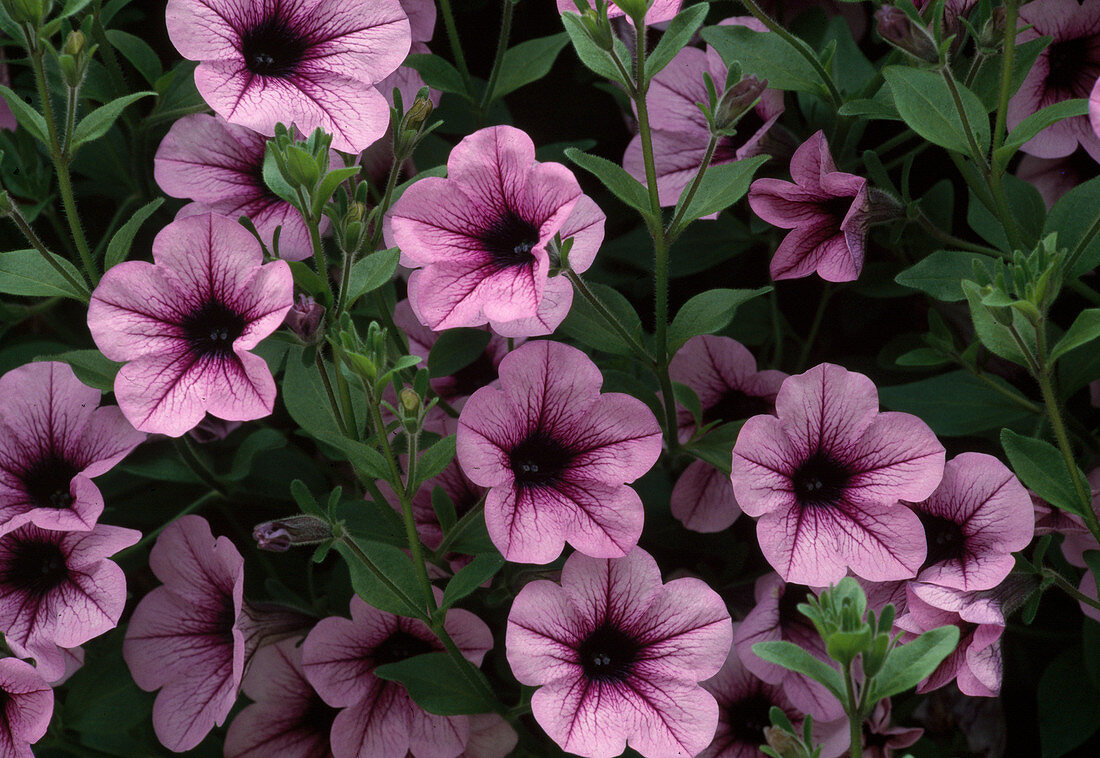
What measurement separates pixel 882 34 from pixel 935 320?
277 mm

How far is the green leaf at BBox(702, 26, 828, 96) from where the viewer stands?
0.82 m

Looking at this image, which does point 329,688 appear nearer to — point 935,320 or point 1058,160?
point 935,320

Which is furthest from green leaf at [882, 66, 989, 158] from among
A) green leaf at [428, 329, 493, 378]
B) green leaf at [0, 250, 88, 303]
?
green leaf at [0, 250, 88, 303]

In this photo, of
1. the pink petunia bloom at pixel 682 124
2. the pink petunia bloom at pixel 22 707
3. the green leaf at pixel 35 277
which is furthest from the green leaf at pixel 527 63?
the pink petunia bloom at pixel 22 707

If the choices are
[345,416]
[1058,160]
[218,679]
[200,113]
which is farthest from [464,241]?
[1058,160]

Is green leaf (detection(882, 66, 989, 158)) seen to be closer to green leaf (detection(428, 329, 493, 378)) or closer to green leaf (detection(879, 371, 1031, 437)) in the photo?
green leaf (detection(879, 371, 1031, 437))

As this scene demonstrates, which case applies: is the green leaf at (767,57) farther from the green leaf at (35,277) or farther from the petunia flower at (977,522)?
the green leaf at (35,277)

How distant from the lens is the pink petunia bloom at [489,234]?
0.67 meters

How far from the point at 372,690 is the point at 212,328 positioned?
1.07ft

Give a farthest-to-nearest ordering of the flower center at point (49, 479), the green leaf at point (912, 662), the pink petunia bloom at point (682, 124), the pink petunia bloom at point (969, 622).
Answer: the pink petunia bloom at point (682, 124) < the flower center at point (49, 479) < the pink petunia bloom at point (969, 622) < the green leaf at point (912, 662)

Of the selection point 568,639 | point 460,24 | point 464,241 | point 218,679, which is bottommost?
point 218,679

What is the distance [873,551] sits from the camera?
730 mm

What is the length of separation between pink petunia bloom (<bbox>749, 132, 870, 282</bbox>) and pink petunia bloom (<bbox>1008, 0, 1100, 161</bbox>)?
0.20 m

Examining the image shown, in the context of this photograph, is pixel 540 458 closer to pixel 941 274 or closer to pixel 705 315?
pixel 705 315
